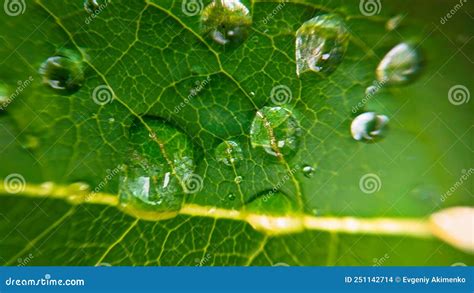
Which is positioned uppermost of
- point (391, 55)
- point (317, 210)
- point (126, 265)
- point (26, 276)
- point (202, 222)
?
point (391, 55)

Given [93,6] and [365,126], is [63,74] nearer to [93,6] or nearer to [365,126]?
[93,6]

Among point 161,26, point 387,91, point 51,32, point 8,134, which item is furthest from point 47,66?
point 387,91

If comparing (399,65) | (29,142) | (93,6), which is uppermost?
(399,65)

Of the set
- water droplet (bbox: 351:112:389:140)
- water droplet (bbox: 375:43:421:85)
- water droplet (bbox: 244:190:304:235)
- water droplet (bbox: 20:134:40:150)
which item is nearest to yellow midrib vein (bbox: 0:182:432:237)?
water droplet (bbox: 244:190:304:235)

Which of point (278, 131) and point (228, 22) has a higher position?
point (228, 22)

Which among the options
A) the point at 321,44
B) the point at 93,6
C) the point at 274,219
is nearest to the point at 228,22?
the point at 321,44

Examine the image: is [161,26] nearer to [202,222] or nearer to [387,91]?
[202,222]
